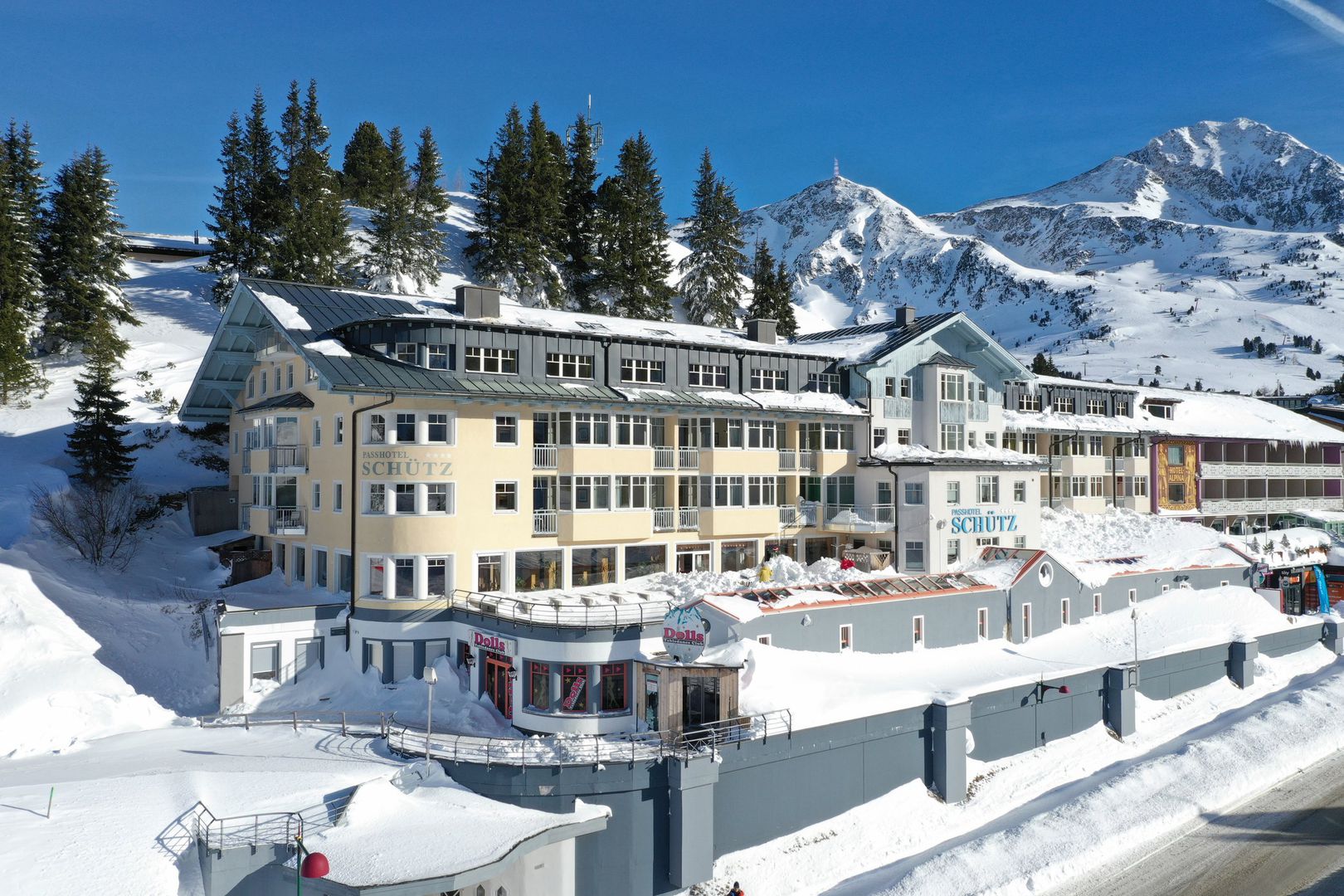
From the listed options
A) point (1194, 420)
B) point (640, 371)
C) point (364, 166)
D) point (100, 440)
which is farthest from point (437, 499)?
point (364, 166)

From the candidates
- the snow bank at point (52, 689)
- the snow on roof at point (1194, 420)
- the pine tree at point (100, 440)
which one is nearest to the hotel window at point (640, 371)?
the snow bank at point (52, 689)

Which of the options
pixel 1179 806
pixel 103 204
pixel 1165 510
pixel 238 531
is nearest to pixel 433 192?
pixel 103 204

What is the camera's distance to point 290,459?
40.5 meters

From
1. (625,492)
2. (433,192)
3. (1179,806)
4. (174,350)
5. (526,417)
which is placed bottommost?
(1179,806)

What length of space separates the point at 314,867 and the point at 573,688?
38.0 feet

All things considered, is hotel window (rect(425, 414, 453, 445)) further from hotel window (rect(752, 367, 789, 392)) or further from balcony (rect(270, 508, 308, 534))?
hotel window (rect(752, 367, 789, 392))

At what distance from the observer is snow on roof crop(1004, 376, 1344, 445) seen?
61.3 meters

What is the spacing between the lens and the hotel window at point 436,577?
3556 centimetres

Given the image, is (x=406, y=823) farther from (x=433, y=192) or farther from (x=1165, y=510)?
(x=433, y=192)

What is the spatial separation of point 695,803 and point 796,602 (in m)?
9.41

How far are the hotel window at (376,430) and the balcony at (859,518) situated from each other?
69.6ft

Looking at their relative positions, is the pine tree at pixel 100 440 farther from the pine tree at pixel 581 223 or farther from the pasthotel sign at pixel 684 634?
the pine tree at pixel 581 223

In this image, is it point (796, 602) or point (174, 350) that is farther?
point (174, 350)

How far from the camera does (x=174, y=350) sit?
237ft
